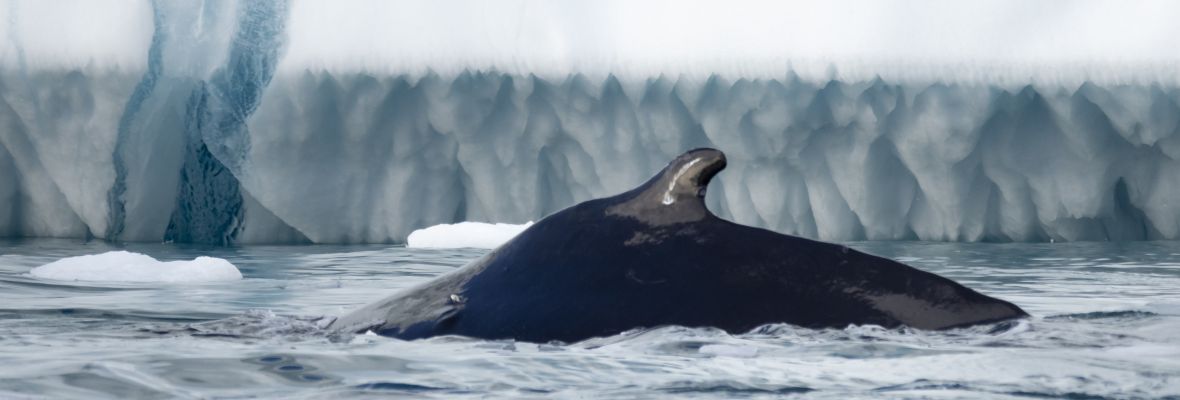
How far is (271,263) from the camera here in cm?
1012

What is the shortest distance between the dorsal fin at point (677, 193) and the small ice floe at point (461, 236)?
8.57m

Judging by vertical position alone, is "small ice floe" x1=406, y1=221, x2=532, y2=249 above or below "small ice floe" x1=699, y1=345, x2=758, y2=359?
Result: above

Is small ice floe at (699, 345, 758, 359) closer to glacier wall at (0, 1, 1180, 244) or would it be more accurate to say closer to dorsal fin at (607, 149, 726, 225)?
dorsal fin at (607, 149, 726, 225)

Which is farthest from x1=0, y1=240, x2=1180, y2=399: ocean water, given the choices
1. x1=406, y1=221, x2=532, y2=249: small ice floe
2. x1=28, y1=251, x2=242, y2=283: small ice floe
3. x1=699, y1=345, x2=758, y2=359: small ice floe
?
x1=406, y1=221, x2=532, y2=249: small ice floe

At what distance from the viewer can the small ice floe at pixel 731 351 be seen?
11.1ft

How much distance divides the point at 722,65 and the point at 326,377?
33.8 ft

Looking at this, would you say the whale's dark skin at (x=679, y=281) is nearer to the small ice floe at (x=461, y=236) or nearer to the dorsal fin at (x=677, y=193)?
the dorsal fin at (x=677, y=193)

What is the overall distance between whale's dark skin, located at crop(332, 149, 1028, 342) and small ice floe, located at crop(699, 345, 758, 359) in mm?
105

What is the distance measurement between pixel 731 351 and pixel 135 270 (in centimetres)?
558

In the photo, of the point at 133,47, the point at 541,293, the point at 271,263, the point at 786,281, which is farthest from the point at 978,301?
the point at 133,47

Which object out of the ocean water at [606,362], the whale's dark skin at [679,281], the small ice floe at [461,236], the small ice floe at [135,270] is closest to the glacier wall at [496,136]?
the small ice floe at [461,236]

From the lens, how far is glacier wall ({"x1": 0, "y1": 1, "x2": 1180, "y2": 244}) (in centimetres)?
1324

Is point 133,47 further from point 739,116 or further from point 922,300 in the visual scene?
point 922,300

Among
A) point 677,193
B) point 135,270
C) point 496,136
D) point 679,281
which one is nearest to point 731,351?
point 679,281
